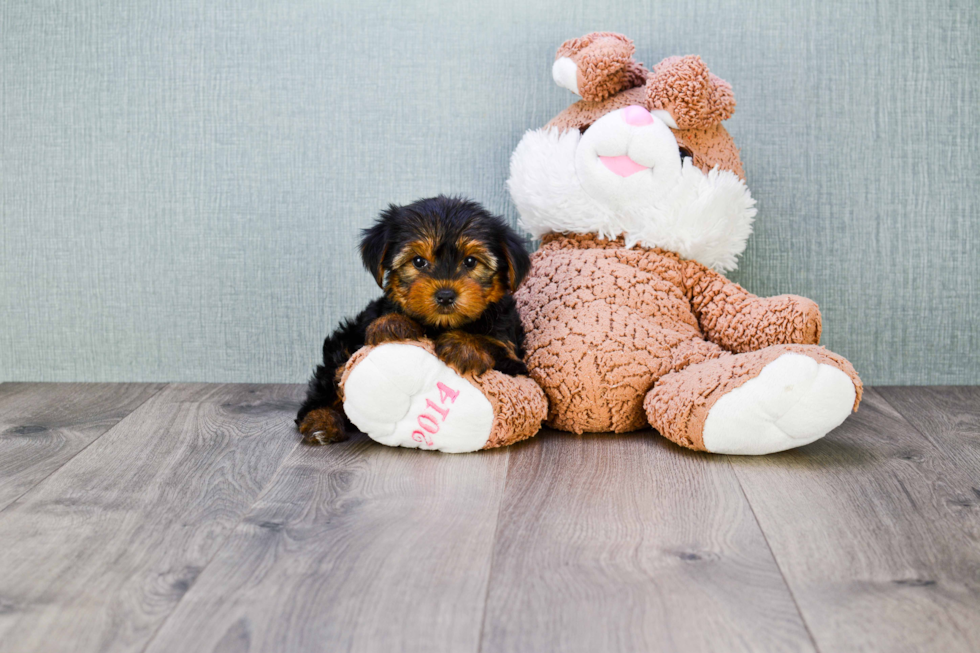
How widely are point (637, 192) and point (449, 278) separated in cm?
63

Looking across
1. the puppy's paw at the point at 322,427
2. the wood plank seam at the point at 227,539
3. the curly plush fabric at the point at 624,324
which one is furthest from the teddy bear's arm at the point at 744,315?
the wood plank seam at the point at 227,539

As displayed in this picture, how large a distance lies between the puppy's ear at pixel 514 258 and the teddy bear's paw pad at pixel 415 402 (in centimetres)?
25

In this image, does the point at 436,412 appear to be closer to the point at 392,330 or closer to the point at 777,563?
the point at 392,330

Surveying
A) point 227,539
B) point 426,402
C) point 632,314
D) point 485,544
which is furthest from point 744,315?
point 227,539

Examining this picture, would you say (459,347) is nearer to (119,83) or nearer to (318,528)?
(318,528)

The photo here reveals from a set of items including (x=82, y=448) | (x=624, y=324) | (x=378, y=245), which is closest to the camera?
(x=378, y=245)

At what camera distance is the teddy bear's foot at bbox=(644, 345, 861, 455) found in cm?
171

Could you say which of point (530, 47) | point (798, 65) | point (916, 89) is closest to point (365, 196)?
point (530, 47)

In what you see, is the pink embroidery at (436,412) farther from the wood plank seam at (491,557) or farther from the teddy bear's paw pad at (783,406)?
the teddy bear's paw pad at (783,406)

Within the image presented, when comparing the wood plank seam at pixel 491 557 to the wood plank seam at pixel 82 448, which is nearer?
the wood plank seam at pixel 491 557

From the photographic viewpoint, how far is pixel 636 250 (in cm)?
215

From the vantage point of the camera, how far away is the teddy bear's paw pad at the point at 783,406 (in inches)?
67.2

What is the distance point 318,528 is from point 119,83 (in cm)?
172

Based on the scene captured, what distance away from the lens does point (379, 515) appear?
4.91 feet
